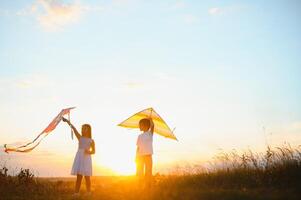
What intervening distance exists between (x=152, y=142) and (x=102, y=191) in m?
2.35

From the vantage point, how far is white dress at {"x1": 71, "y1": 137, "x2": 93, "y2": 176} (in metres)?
16.2

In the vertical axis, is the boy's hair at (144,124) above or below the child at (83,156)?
above

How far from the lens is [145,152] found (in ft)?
49.4

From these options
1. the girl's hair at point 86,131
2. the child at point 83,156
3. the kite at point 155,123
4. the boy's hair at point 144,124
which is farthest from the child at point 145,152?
the girl's hair at point 86,131

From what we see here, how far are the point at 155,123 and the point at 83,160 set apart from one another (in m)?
3.12

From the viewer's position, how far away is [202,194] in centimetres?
1239

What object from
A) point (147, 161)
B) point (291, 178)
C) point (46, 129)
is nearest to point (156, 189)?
point (147, 161)

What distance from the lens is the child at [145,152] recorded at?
49.4 ft

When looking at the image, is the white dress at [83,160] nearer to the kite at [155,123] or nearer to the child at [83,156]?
the child at [83,156]

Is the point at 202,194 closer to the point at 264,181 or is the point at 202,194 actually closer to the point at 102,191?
the point at 264,181

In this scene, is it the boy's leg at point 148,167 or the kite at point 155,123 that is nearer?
the boy's leg at point 148,167

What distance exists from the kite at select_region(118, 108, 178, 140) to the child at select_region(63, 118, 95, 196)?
157 cm

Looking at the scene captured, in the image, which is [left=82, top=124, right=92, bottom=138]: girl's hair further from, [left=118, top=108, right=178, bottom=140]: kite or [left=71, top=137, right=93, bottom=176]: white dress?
[left=118, top=108, right=178, bottom=140]: kite

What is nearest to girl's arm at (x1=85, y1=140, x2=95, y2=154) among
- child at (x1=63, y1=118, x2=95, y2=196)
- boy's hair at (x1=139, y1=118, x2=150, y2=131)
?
child at (x1=63, y1=118, x2=95, y2=196)
